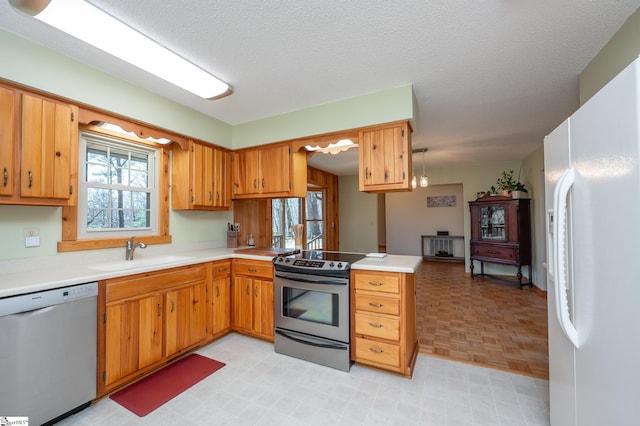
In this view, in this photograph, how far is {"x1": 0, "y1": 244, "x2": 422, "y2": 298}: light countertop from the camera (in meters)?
1.58

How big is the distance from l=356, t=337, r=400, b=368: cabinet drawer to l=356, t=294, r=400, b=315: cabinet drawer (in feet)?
0.85

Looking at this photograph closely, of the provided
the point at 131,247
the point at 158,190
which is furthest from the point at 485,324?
the point at 158,190

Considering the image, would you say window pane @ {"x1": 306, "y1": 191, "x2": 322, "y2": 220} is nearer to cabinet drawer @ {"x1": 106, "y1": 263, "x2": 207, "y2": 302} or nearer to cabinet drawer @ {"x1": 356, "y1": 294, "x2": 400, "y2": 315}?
cabinet drawer @ {"x1": 106, "y1": 263, "x2": 207, "y2": 302}

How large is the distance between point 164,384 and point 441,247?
743 cm

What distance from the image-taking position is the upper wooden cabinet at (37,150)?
1.71 m

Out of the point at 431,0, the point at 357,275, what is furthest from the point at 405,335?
the point at 431,0

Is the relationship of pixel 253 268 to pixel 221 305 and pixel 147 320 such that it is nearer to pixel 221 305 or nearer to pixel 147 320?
pixel 221 305

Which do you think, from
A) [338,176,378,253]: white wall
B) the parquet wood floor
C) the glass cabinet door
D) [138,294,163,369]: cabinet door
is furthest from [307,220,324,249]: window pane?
[138,294,163,369]: cabinet door

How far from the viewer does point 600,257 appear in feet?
3.13

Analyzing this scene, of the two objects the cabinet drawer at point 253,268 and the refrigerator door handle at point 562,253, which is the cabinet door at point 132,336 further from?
the refrigerator door handle at point 562,253

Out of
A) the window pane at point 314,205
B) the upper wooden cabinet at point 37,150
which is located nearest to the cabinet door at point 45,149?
the upper wooden cabinet at point 37,150

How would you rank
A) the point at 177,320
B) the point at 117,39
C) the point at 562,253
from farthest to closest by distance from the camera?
the point at 177,320 < the point at 117,39 < the point at 562,253

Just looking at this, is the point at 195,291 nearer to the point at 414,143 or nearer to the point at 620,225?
the point at 620,225

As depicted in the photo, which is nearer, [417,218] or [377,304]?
[377,304]
